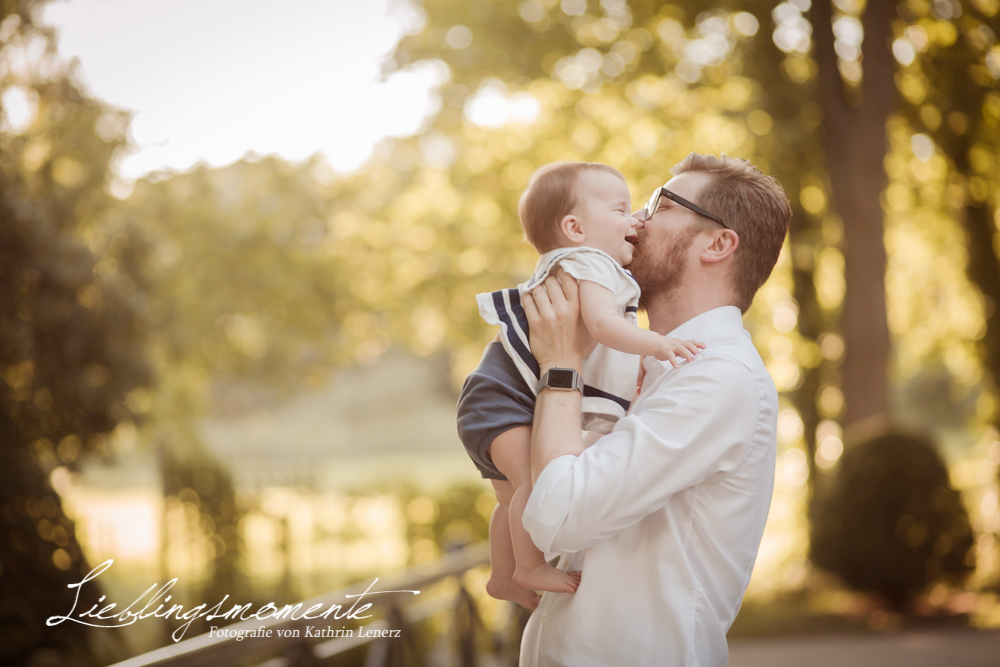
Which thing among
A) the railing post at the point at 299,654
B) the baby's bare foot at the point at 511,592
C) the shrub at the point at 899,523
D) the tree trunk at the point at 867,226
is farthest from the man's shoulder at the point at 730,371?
the tree trunk at the point at 867,226

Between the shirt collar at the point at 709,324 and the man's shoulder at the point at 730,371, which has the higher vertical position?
the shirt collar at the point at 709,324

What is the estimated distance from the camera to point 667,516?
5.43 ft

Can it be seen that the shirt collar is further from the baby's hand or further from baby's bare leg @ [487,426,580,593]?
baby's bare leg @ [487,426,580,593]

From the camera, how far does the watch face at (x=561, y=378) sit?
1.67 metres

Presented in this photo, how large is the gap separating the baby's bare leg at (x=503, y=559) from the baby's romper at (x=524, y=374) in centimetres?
9

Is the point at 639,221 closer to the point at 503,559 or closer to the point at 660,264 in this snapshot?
the point at 660,264

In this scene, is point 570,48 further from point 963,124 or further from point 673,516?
point 673,516

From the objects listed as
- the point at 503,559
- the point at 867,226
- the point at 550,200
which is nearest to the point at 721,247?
A: the point at 550,200

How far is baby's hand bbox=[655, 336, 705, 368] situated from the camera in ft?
5.42

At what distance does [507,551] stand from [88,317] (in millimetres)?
5678

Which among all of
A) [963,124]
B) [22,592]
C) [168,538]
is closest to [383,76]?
[168,538]

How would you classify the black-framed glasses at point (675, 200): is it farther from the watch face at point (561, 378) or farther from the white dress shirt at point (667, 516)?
the watch face at point (561, 378)

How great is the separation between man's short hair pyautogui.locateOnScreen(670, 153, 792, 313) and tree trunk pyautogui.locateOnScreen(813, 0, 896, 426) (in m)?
7.49

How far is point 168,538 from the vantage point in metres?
7.52
